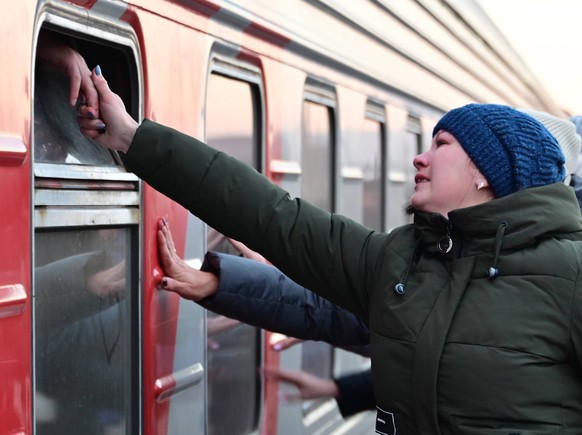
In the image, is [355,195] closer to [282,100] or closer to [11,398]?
[282,100]

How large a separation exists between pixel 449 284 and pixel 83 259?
0.74m

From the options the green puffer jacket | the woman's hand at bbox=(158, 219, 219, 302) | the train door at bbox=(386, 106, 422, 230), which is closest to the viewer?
the green puffer jacket

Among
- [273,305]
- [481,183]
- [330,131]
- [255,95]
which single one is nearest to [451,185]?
[481,183]

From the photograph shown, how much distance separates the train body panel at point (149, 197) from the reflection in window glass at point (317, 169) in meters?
0.01

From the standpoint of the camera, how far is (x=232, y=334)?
8.49 ft

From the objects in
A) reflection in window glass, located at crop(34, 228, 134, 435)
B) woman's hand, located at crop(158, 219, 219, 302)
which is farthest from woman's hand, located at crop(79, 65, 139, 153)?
woman's hand, located at crop(158, 219, 219, 302)

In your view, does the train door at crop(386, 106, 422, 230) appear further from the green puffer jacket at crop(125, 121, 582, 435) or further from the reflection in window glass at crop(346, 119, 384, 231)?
the green puffer jacket at crop(125, 121, 582, 435)

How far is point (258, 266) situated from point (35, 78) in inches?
27.7

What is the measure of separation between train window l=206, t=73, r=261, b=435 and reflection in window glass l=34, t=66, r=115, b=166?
554 mm

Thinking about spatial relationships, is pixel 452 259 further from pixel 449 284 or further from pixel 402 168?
pixel 402 168

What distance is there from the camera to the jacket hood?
1.46 metres

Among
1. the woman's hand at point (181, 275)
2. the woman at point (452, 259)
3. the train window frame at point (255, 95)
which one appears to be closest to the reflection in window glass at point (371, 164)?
the train window frame at point (255, 95)

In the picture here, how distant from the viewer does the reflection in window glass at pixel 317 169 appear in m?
3.08

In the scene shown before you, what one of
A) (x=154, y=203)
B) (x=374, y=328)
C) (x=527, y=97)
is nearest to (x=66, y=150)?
(x=154, y=203)
